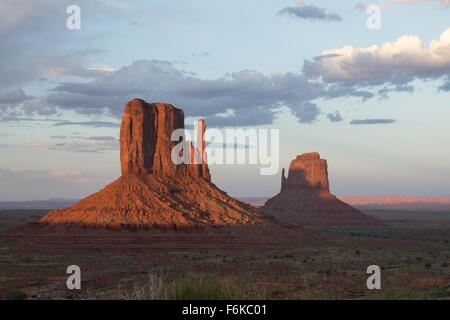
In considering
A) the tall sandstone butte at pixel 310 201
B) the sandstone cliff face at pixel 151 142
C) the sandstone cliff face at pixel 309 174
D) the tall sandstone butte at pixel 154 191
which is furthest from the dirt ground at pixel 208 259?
the sandstone cliff face at pixel 309 174

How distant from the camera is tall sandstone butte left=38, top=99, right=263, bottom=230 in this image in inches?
2702

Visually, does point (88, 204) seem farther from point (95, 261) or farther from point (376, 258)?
point (376, 258)

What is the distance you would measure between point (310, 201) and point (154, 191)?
84.9 metres

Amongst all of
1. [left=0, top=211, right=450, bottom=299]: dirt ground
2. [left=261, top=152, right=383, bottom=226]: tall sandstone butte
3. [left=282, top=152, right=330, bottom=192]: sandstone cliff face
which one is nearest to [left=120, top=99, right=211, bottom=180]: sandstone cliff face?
[left=0, top=211, right=450, bottom=299]: dirt ground

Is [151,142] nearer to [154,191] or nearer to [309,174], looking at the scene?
[154,191]

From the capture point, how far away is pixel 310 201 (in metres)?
151

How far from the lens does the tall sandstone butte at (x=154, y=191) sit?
68.6 meters

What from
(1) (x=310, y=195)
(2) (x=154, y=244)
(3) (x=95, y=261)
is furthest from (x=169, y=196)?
(1) (x=310, y=195)

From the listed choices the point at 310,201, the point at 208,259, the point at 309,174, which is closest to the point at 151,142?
the point at 208,259

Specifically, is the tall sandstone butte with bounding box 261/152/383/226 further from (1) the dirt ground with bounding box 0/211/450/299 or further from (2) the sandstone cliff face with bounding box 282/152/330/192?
(1) the dirt ground with bounding box 0/211/450/299

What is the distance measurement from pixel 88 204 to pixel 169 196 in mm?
11986

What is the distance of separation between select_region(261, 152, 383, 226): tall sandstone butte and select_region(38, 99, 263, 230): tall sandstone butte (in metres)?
58.1

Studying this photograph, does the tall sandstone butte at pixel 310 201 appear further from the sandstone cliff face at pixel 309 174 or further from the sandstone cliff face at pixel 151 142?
the sandstone cliff face at pixel 151 142

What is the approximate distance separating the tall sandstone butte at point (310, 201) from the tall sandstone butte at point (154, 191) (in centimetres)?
5805
